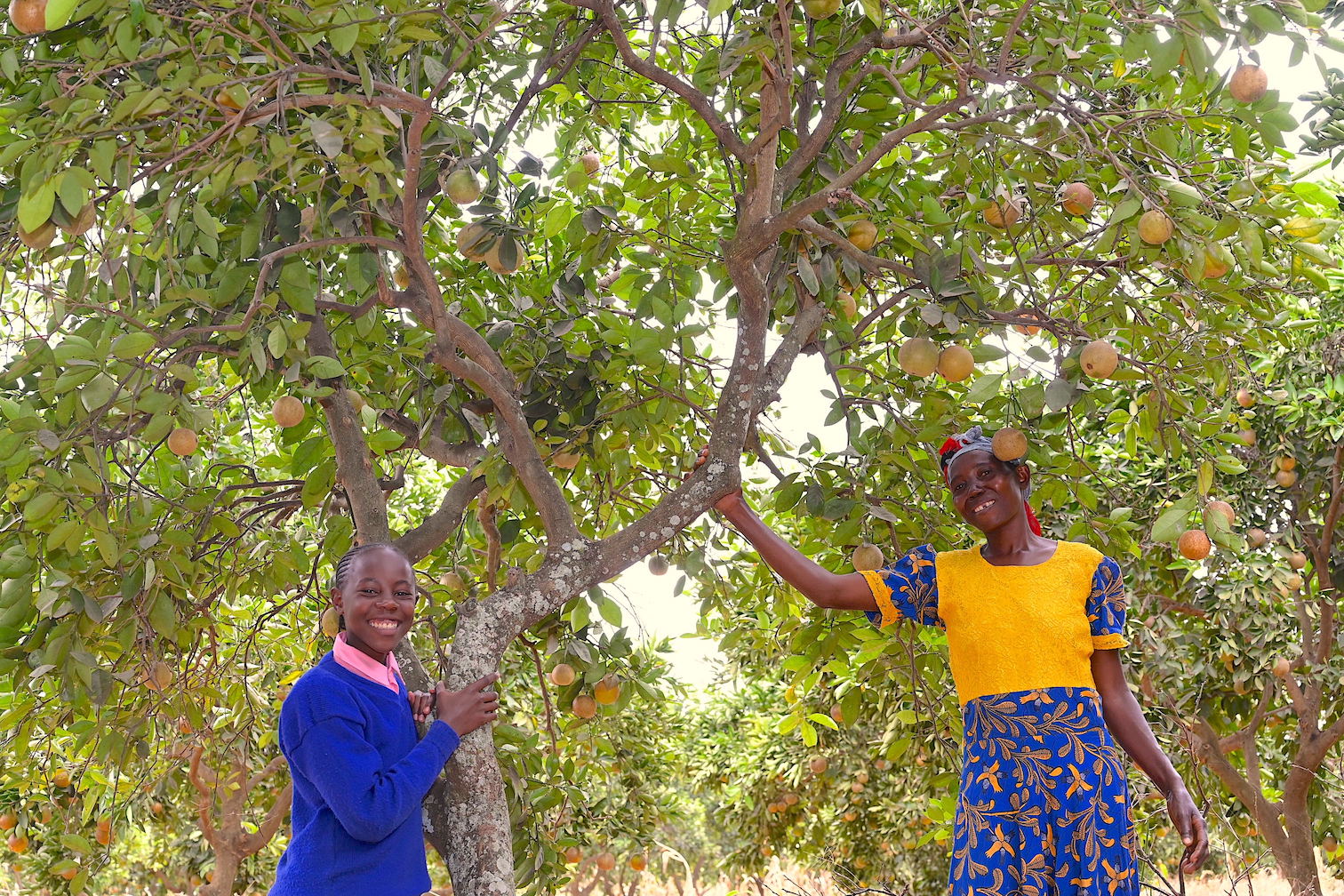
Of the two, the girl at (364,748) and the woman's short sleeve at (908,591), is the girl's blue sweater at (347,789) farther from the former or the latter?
the woman's short sleeve at (908,591)

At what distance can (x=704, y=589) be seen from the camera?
4.48 m

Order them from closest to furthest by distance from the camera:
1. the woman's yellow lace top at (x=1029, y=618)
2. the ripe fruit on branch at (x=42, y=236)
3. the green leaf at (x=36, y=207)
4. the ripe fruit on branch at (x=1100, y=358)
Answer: the green leaf at (x=36, y=207)
the ripe fruit on branch at (x=42, y=236)
the woman's yellow lace top at (x=1029, y=618)
the ripe fruit on branch at (x=1100, y=358)

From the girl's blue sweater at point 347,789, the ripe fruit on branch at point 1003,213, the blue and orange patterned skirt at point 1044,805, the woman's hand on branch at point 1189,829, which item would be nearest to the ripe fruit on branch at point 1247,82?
the ripe fruit on branch at point 1003,213

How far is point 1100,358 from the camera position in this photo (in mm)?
2754

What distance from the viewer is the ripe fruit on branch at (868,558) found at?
3268 mm

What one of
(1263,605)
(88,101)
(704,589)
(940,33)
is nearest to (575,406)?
(704,589)

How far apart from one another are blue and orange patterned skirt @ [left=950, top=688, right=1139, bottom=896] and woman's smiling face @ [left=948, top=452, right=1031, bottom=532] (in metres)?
0.41

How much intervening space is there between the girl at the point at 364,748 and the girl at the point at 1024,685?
865 mm

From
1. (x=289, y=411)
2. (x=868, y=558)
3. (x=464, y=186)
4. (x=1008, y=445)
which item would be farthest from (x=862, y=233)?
(x=289, y=411)

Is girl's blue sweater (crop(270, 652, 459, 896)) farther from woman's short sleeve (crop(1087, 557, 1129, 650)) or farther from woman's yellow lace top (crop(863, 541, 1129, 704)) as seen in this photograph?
woman's short sleeve (crop(1087, 557, 1129, 650))

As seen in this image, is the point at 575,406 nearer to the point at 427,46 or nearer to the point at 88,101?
the point at 427,46

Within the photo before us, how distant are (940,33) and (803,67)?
501mm

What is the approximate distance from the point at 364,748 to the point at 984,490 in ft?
4.85

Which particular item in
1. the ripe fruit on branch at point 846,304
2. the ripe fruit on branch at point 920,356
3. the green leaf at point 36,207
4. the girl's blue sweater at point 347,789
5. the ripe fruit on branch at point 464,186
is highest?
the ripe fruit on branch at point 846,304
